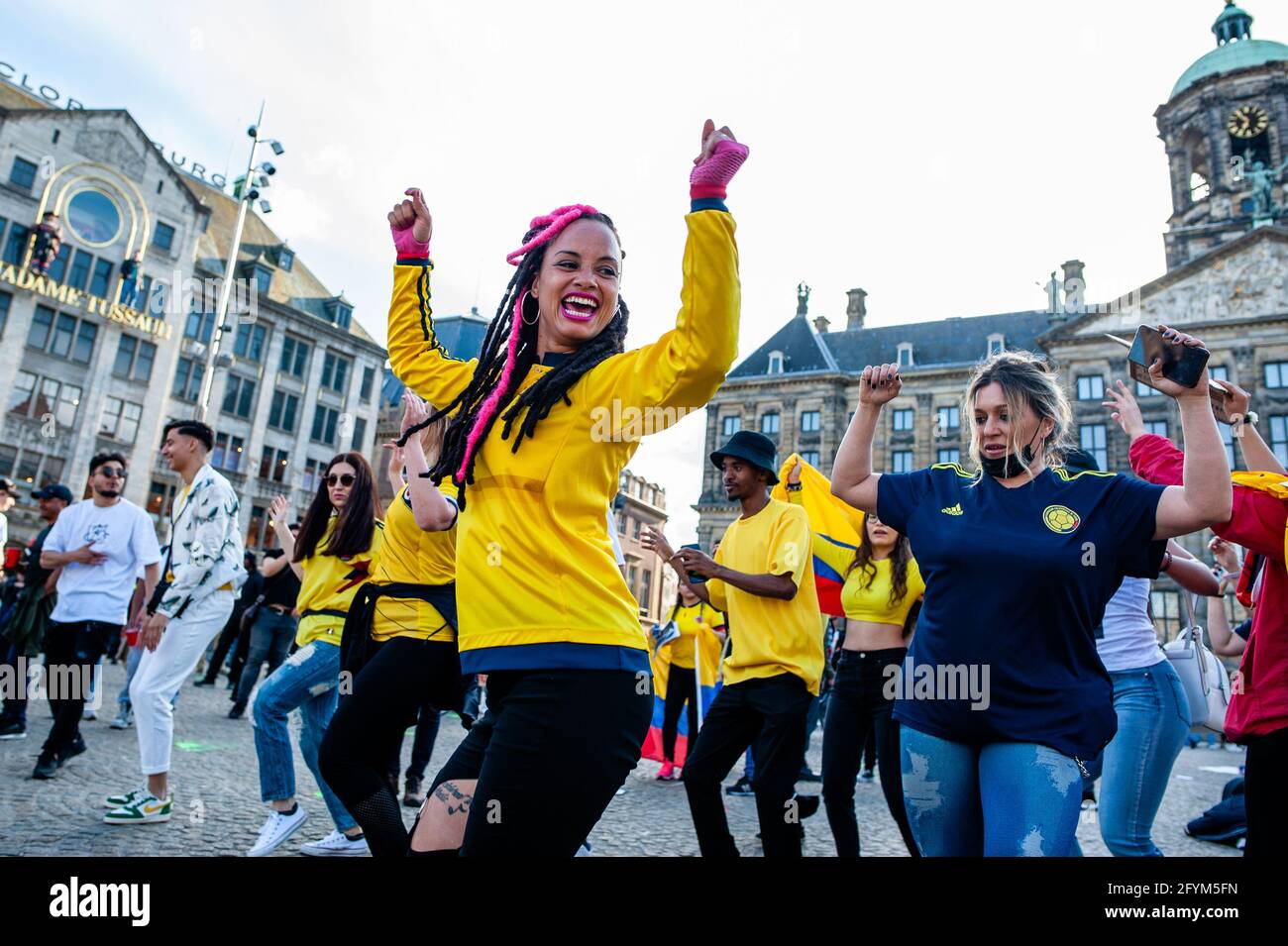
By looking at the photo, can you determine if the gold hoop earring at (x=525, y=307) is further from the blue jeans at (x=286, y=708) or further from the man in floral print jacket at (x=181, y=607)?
the man in floral print jacket at (x=181, y=607)

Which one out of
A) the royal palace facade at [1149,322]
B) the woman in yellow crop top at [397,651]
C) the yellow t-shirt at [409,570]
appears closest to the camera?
the woman in yellow crop top at [397,651]

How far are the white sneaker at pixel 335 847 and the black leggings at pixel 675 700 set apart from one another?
16.4 ft

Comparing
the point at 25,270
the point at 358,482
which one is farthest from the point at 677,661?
the point at 25,270

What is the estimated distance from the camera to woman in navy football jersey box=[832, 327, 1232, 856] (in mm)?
2611

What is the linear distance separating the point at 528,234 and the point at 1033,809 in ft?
7.39

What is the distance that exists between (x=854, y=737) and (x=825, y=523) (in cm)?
162

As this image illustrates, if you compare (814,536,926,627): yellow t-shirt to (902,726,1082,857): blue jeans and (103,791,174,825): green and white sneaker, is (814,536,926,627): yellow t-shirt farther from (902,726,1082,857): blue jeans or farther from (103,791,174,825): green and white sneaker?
(103,791,174,825): green and white sneaker

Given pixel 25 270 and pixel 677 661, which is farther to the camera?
pixel 25 270

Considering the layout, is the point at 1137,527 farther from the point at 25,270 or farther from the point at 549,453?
the point at 25,270

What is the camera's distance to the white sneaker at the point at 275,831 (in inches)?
178

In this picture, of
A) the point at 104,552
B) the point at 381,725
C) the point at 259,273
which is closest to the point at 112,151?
the point at 259,273

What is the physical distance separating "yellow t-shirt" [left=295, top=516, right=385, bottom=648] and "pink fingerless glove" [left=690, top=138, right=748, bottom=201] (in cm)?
372

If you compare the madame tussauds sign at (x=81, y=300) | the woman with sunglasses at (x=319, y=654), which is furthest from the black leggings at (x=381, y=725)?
the madame tussauds sign at (x=81, y=300)
